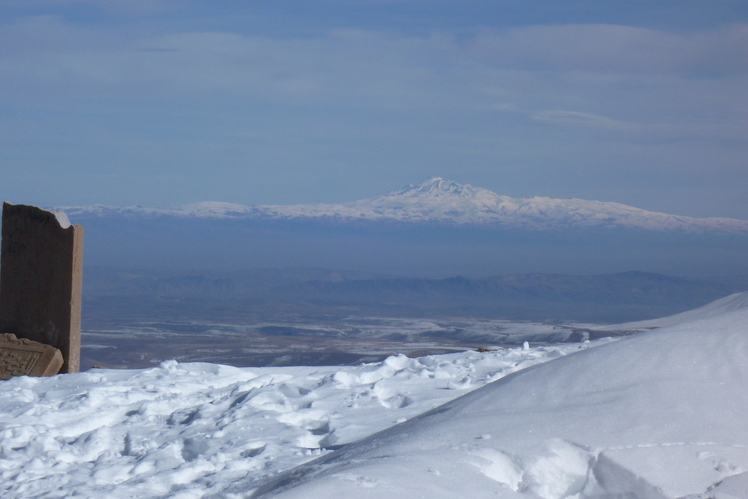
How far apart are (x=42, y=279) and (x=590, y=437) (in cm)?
655

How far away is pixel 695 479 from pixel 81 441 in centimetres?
396

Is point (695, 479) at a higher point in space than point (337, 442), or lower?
higher

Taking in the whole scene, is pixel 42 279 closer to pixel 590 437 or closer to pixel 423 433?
pixel 423 433

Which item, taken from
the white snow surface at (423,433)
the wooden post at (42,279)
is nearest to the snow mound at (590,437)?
the white snow surface at (423,433)

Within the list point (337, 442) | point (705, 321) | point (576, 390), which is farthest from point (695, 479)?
point (337, 442)

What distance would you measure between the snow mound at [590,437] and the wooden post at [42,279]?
15.8 feet

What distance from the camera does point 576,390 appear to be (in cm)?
384

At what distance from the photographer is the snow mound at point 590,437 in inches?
118

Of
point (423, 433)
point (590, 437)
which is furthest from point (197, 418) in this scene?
point (590, 437)

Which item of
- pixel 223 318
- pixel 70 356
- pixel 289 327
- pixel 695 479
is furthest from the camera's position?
pixel 223 318

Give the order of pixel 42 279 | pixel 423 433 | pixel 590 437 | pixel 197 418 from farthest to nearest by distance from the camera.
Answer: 1. pixel 42 279
2. pixel 197 418
3. pixel 423 433
4. pixel 590 437

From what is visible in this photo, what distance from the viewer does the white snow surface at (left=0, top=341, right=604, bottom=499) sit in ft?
13.4

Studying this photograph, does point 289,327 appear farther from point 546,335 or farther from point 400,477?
point 400,477

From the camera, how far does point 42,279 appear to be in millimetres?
7723
